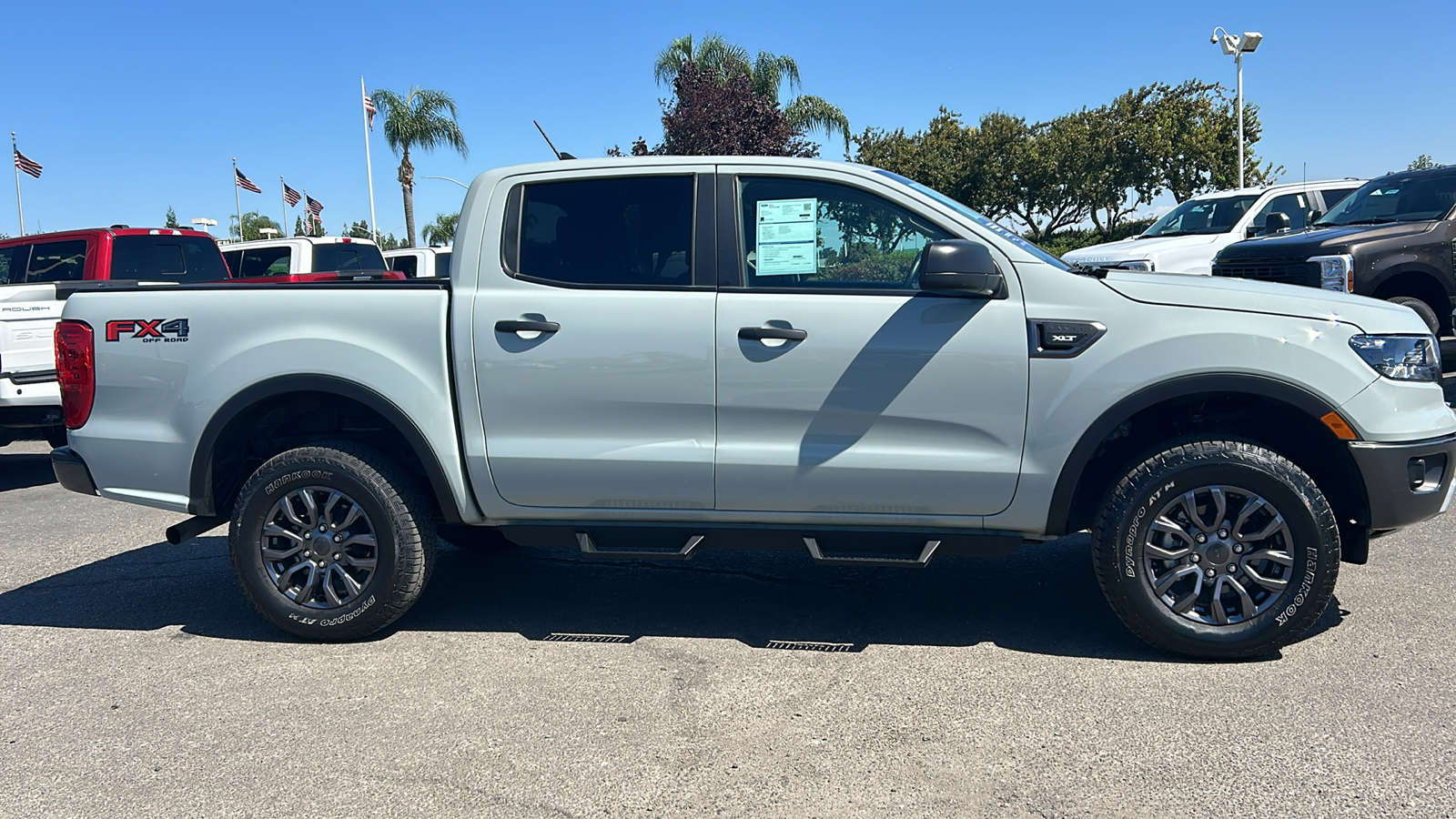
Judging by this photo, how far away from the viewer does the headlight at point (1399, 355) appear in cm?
393

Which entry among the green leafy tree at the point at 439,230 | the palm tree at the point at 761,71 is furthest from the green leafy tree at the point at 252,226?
the palm tree at the point at 761,71

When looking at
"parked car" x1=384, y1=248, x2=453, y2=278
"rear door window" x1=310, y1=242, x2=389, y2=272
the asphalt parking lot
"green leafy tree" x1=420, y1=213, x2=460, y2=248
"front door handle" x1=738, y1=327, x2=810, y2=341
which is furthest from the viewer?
"green leafy tree" x1=420, y1=213, x2=460, y2=248

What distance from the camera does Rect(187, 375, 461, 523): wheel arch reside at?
435 cm

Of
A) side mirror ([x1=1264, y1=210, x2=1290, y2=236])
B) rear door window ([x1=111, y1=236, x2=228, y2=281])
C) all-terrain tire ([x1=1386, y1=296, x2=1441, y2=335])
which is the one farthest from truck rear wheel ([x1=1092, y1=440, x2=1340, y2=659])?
rear door window ([x1=111, y1=236, x2=228, y2=281])

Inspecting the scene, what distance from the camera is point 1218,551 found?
13.1 feet

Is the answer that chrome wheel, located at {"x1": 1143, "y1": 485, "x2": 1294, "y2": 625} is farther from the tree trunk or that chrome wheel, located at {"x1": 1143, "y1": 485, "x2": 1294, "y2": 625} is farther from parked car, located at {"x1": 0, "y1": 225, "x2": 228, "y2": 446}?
the tree trunk

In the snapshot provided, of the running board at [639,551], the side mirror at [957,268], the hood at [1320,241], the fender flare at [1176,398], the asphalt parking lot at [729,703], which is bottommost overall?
the asphalt parking lot at [729,703]

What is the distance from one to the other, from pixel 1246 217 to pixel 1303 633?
32.3ft

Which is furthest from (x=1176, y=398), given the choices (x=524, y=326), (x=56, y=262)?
(x=56, y=262)

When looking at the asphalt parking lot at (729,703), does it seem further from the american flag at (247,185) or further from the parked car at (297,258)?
the american flag at (247,185)

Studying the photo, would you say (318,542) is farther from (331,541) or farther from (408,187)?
(408,187)

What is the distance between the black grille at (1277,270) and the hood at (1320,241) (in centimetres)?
5

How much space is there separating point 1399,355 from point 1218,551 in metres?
0.98

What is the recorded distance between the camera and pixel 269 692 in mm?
4012
